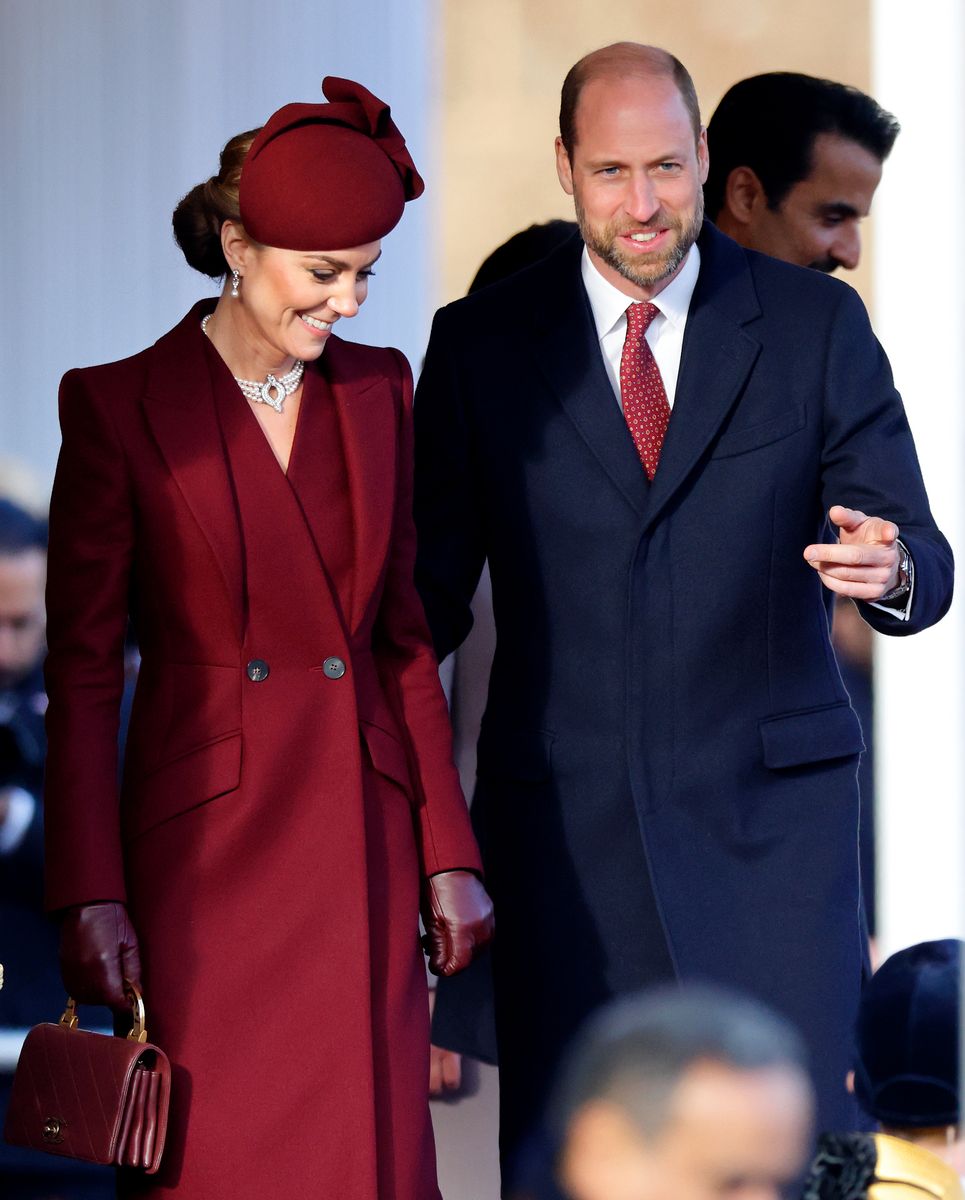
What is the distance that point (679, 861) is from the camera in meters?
3.00

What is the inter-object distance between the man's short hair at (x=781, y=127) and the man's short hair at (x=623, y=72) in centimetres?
79

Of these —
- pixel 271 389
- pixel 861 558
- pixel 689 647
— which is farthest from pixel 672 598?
pixel 271 389

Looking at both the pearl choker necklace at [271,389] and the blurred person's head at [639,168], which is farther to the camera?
the blurred person's head at [639,168]

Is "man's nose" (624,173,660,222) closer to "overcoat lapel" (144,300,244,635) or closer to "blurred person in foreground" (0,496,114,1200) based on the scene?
"overcoat lapel" (144,300,244,635)

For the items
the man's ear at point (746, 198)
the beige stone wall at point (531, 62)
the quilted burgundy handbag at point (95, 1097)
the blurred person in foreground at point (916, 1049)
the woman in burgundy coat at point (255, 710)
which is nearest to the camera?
the quilted burgundy handbag at point (95, 1097)

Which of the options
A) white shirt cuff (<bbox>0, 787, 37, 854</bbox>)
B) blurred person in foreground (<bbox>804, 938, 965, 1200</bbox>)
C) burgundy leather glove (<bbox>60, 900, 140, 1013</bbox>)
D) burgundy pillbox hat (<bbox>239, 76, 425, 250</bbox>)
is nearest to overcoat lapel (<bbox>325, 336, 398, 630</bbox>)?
burgundy pillbox hat (<bbox>239, 76, 425, 250</bbox>)

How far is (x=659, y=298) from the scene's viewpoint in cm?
309

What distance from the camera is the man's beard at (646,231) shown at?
9.84ft

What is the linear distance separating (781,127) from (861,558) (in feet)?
5.24

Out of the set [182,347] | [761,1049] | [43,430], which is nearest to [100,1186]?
[43,430]

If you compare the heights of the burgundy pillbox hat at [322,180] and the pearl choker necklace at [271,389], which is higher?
the burgundy pillbox hat at [322,180]

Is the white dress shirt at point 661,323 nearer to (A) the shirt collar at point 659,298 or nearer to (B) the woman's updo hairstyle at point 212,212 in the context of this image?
(A) the shirt collar at point 659,298

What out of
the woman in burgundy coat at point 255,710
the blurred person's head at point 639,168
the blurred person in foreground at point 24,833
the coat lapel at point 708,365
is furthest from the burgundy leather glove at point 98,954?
the blurred person in foreground at point 24,833

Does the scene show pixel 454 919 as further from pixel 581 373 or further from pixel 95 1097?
pixel 581 373
